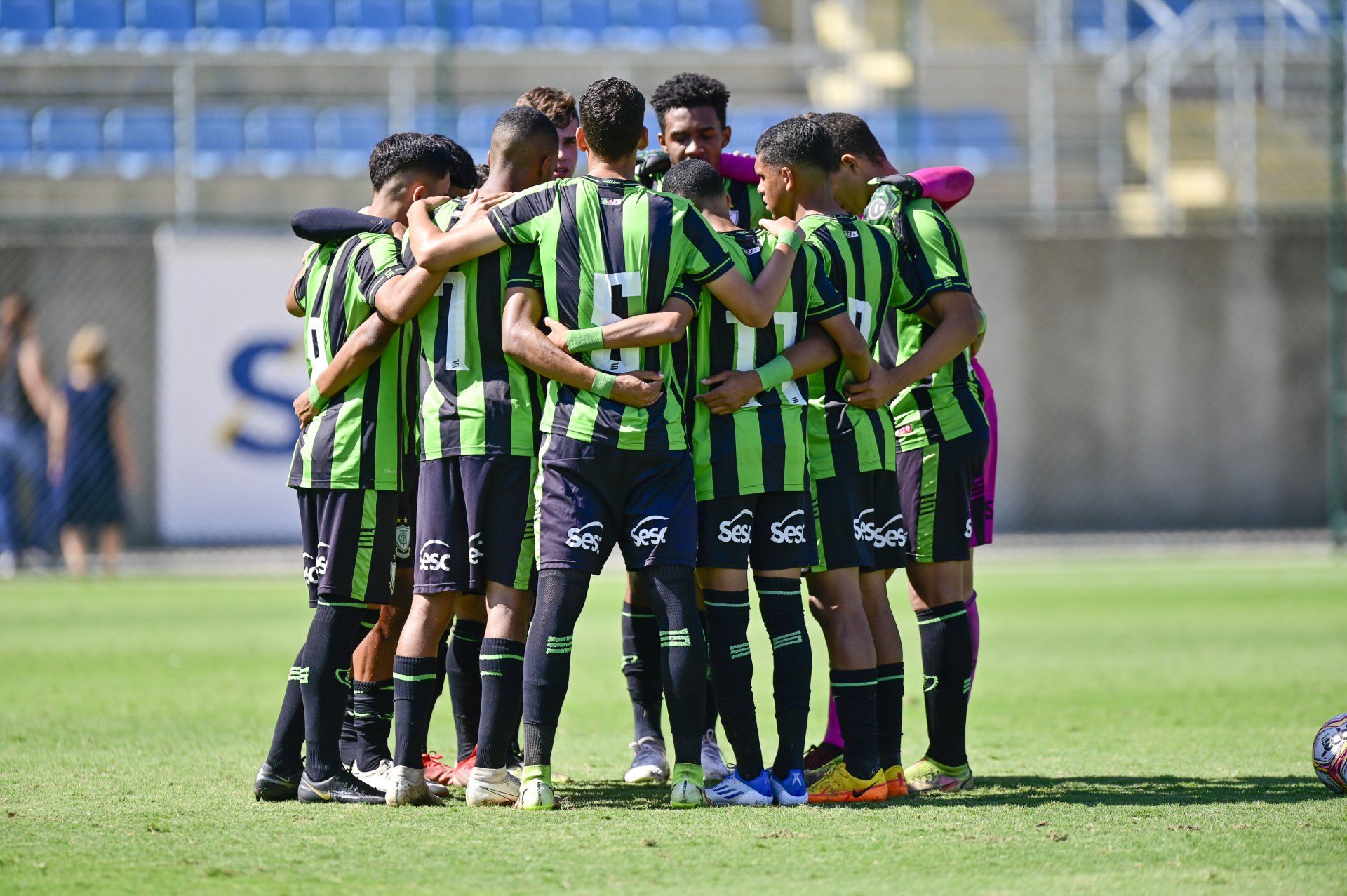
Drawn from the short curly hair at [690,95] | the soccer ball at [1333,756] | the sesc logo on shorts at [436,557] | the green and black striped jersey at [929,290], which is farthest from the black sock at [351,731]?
the soccer ball at [1333,756]

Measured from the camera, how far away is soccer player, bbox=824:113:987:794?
203 inches

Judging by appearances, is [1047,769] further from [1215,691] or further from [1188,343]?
[1188,343]

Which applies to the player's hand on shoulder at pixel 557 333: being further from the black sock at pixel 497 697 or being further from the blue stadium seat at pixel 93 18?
the blue stadium seat at pixel 93 18

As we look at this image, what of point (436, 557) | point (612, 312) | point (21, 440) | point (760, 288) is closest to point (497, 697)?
point (436, 557)

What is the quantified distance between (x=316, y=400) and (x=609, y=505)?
108cm

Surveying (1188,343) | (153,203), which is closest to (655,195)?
(1188,343)

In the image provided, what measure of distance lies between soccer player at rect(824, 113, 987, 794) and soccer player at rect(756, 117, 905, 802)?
0.12 meters

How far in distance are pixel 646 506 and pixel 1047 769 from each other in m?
1.91

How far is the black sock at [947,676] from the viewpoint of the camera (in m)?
5.14

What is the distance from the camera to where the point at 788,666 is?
481 cm

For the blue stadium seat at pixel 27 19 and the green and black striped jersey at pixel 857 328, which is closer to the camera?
the green and black striped jersey at pixel 857 328

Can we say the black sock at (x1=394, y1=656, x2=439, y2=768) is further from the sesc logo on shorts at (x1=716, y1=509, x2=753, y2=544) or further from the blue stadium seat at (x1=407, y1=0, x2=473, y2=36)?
the blue stadium seat at (x1=407, y1=0, x2=473, y2=36)

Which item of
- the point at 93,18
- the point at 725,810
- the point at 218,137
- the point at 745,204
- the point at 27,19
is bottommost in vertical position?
the point at 725,810

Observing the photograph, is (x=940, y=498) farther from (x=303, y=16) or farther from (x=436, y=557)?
(x=303, y=16)
